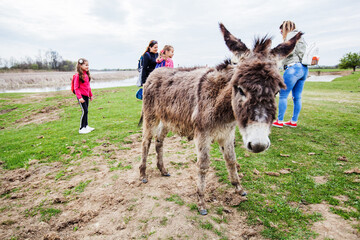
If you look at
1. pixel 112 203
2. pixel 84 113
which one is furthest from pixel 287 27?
pixel 84 113

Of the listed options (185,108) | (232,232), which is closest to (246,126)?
(185,108)

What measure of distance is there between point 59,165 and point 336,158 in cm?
724

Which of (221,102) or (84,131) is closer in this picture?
(221,102)

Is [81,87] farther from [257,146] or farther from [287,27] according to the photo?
[287,27]

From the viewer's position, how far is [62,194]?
3555mm

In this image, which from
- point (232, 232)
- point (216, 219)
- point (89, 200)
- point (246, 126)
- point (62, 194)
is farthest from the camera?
point (62, 194)

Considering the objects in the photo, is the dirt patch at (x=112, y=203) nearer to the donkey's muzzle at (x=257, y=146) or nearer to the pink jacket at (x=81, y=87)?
the donkey's muzzle at (x=257, y=146)

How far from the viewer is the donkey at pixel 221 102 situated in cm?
195

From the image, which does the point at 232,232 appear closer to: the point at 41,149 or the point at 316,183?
the point at 316,183

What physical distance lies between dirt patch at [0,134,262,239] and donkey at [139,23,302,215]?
32cm

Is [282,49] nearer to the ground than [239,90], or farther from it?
farther from it

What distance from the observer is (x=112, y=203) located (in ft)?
10.5

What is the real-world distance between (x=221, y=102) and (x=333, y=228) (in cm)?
238

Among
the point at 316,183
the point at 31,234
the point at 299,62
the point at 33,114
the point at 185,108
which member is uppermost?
the point at 299,62
